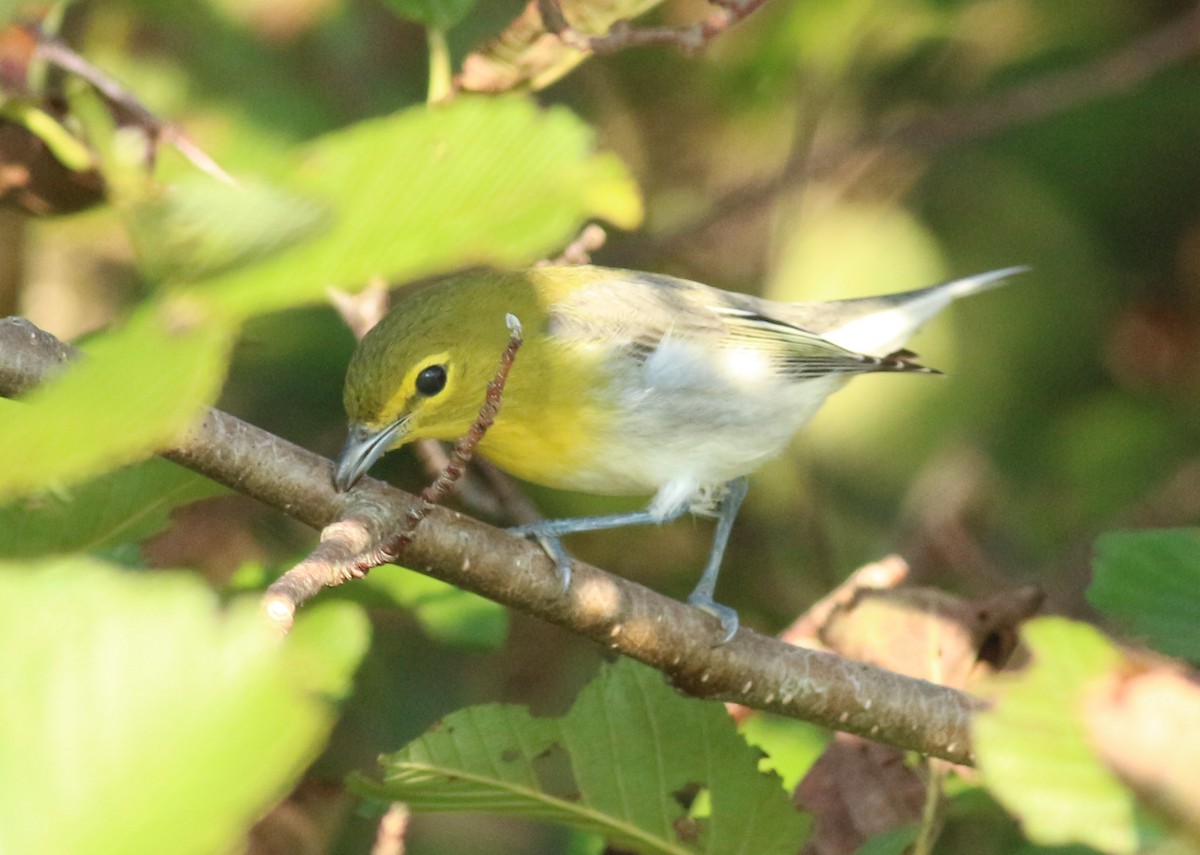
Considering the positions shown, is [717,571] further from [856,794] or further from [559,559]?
[559,559]

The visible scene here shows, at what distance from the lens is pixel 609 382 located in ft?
11.3

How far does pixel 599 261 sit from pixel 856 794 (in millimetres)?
2542

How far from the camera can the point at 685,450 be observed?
3.50 m

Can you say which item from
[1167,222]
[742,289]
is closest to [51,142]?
[742,289]

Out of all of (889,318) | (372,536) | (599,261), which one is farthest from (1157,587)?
(599,261)

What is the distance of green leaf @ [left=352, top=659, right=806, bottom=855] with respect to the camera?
217 centimetres

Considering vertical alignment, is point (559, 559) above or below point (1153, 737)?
below

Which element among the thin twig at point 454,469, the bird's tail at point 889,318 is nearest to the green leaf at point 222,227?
the thin twig at point 454,469

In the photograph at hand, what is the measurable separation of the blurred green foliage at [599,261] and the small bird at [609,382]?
447mm

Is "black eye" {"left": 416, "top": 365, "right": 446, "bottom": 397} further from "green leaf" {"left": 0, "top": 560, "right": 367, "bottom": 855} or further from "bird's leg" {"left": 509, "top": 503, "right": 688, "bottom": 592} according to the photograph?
"green leaf" {"left": 0, "top": 560, "right": 367, "bottom": 855}

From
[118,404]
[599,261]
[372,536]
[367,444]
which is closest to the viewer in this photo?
[118,404]

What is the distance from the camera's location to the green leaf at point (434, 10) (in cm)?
274

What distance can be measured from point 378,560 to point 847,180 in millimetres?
3957

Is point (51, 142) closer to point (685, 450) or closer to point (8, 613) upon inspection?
point (685, 450)
